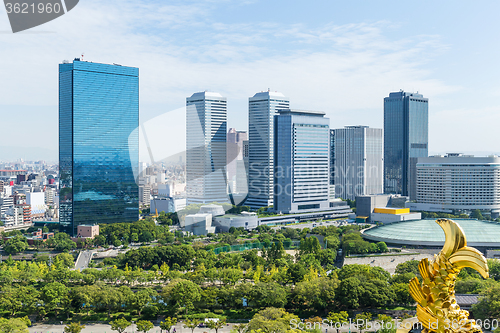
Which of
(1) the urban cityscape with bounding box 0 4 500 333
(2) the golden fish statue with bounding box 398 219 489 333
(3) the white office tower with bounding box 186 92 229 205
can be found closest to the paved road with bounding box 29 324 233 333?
(1) the urban cityscape with bounding box 0 4 500 333

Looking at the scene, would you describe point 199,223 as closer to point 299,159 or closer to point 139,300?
point 299,159

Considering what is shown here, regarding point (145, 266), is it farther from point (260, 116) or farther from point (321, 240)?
point (260, 116)

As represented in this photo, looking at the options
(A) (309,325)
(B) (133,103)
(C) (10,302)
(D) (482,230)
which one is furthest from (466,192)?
(C) (10,302)

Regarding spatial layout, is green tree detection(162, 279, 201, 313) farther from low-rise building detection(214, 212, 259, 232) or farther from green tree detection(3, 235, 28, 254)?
low-rise building detection(214, 212, 259, 232)

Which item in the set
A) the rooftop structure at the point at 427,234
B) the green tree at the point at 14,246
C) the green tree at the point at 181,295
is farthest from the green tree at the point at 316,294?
the green tree at the point at 14,246

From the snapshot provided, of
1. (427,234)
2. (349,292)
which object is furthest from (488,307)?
(427,234)

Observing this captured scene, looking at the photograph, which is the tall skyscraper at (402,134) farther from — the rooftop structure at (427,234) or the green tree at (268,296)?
the green tree at (268,296)
